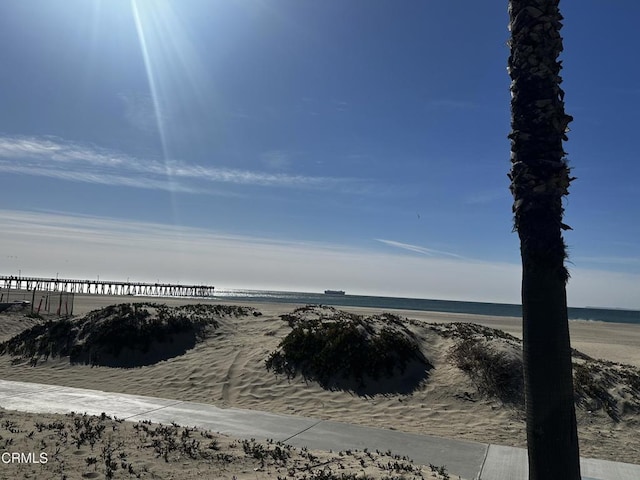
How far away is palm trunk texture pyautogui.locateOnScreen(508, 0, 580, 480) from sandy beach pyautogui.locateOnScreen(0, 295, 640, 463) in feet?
14.9

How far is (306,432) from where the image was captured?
7680 mm

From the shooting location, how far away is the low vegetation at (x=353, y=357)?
1151cm

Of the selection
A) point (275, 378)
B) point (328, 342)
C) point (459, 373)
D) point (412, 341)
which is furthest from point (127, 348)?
point (459, 373)

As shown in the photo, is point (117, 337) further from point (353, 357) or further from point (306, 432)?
point (306, 432)

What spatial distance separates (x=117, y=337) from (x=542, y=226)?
553 inches

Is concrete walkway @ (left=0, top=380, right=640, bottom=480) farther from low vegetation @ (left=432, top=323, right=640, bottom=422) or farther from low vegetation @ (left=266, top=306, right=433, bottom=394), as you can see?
low vegetation @ (left=432, top=323, right=640, bottom=422)

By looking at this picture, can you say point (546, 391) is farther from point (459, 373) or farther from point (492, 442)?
point (459, 373)

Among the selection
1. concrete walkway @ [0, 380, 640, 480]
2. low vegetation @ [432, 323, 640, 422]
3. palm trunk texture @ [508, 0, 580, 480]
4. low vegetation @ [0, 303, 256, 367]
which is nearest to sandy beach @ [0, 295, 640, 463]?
low vegetation @ [432, 323, 640, 422]

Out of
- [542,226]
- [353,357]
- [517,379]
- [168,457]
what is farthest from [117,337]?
[542,226]

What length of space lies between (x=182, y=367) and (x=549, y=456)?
36.3 feet

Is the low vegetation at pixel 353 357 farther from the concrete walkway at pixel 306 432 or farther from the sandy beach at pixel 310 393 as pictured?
the concrete walkway at pixel 306 432

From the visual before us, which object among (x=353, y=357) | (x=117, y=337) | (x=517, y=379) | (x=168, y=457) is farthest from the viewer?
(x=117, y=337)

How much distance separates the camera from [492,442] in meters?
8.07

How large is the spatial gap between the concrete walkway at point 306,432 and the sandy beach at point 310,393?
3.34 ft
